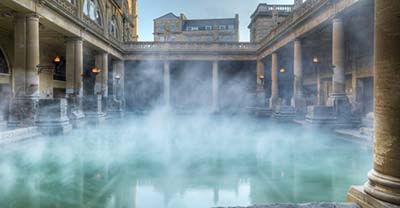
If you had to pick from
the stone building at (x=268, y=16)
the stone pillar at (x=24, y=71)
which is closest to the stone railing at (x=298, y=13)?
the stone building at (x=268, y=16)

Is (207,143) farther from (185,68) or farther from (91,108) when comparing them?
(185,68)

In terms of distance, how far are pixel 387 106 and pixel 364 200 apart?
3.11 ft

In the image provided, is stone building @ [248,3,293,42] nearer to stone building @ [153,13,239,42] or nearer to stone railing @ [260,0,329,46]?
stone railing @ [260,0,329,46]

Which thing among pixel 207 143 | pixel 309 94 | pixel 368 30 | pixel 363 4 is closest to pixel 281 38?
pixel 368 30

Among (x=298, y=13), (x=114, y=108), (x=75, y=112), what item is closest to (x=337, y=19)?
(x=298, y=13)

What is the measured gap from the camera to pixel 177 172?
235 inches

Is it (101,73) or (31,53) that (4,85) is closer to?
(101,73)

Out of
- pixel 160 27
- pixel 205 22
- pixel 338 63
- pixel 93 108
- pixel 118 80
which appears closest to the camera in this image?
pixel 338 63

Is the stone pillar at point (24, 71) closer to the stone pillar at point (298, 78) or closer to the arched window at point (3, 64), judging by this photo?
the arched window at point (3, 64)

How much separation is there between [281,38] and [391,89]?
1726 centimetres

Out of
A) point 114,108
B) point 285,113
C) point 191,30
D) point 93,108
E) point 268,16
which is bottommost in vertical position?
point 285,113

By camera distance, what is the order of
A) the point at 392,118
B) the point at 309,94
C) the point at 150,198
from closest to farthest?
the point at 392,118, the point at 150,198, the point at 309,94

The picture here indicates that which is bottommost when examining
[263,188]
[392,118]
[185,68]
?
[263,188]

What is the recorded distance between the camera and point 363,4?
10.7 metres
